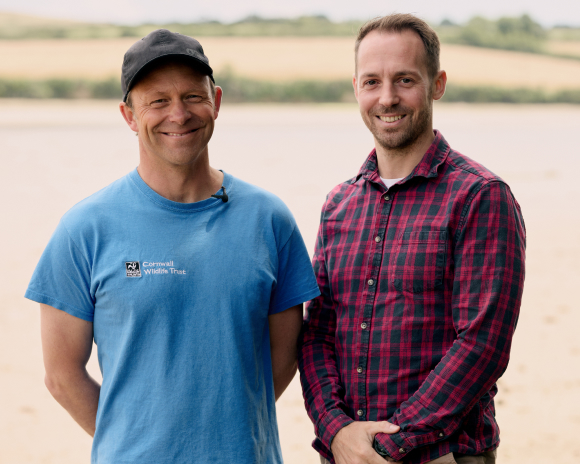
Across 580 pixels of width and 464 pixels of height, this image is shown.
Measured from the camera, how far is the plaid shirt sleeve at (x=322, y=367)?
7.18 feet

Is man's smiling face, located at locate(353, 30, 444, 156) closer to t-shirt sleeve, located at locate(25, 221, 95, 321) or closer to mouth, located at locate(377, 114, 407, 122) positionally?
mouth, located at locate(377, 114, 407, 122)

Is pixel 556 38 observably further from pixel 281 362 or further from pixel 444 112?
pixel 281 362

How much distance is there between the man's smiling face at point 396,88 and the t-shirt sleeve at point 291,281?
1.69 ft

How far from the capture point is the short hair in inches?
89.6

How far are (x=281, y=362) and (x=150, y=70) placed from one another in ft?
3.75

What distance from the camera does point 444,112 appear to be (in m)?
36.7

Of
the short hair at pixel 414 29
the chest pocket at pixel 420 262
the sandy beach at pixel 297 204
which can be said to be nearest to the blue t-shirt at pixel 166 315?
the chest pocket at pixel 420 262

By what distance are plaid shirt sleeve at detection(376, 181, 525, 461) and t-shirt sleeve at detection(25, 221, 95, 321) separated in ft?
3.57

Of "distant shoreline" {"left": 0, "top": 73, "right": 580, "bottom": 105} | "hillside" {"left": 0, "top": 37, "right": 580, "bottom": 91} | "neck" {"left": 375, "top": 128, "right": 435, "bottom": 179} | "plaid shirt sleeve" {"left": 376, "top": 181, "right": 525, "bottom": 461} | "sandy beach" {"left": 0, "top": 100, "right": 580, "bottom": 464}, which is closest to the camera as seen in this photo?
"plaid shirt sleeve" {"left": 376, "top": 181, "right": 525, "bottom": 461}

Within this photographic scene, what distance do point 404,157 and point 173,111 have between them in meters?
0.84

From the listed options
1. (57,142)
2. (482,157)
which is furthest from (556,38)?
(57,142)

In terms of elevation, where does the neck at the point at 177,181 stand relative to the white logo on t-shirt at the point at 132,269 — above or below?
above

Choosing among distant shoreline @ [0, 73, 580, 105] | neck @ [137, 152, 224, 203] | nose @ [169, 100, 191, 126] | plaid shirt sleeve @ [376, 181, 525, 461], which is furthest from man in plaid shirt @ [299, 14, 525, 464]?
distant shoreline @ [0, 73, 580, 105]

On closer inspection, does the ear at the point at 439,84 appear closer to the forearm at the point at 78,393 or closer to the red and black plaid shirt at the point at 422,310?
the red and black plaid shirt at the point at 422,310
